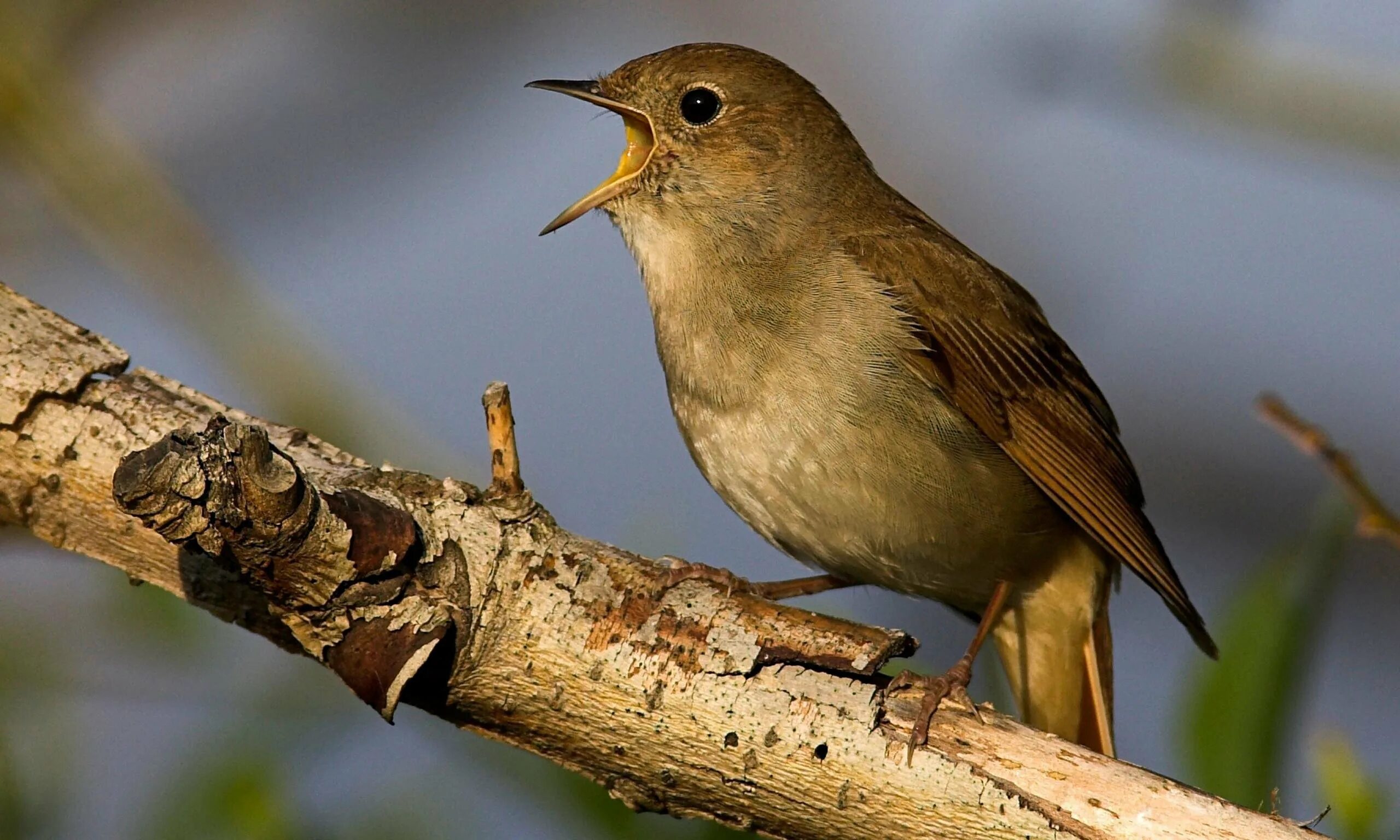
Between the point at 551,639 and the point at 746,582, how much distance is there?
1043 mm

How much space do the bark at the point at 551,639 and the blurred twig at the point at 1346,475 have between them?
2.43 ft

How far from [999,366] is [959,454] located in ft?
1.33

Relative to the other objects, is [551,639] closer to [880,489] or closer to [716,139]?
[880,489]

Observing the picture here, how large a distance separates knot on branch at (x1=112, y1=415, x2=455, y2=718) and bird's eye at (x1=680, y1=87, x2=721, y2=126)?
1.93 metres

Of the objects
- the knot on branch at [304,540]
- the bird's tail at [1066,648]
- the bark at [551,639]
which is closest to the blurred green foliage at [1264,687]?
the bark at [551,639]

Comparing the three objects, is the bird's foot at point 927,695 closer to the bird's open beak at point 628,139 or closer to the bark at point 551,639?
the bark at point 551,639

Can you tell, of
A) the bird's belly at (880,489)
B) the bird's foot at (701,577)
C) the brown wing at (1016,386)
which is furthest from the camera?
the brown wing at (1016,386)

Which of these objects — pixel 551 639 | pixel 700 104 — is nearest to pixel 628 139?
pixel 700 104

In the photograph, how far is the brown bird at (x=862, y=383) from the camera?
3.91m

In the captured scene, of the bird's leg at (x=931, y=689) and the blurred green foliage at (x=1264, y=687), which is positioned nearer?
the bird's leg at (x=931, y=689)

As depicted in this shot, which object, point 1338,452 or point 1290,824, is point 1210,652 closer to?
point 1338,452

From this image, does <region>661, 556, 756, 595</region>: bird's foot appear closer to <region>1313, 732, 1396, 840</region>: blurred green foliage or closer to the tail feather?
the tail feather

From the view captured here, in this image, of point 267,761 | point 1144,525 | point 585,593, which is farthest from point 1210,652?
point 267,761

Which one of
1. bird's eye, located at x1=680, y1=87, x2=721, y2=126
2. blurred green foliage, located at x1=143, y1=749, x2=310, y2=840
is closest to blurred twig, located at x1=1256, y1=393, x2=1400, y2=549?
bird's eye, located at x1=680, y1=87, x2=721, y2=126
